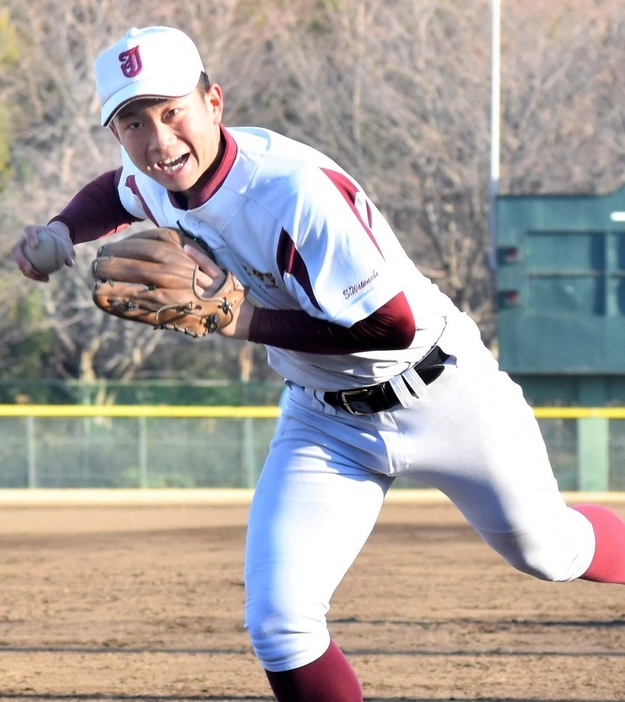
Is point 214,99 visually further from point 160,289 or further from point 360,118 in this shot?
point 360,118

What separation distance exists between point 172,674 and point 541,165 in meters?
13.2

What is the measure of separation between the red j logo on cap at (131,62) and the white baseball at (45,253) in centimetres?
58

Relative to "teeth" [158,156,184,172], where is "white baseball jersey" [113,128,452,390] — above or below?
below

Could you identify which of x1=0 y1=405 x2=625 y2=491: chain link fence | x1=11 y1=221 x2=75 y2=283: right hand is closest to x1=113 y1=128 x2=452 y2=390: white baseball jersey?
x1=11 y1=221 x2=75 y2=283: right hand

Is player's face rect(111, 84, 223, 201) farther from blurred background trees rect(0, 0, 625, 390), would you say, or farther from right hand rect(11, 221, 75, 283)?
blurred background trees rect(0, 0, 625, 390)

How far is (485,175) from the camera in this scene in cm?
1642

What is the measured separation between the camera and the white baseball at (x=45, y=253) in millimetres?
3020

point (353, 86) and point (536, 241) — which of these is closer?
point (536, 241)

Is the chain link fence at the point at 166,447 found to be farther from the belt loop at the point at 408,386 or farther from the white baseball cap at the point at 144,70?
the white baseball cap at the point at 144,70

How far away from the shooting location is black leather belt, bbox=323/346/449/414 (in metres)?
2.93

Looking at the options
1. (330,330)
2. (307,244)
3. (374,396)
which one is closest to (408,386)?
(374,396)

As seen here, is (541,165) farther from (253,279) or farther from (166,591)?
(253,279)

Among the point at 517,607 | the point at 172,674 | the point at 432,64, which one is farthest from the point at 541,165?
the point at 172,674

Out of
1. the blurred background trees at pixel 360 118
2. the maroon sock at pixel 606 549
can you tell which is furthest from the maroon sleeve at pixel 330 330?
the blurred background trees at pixel 360 118
